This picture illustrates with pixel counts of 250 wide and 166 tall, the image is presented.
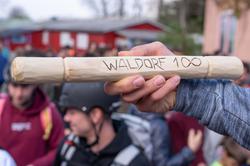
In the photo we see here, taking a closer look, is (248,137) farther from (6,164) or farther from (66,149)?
(66,149)

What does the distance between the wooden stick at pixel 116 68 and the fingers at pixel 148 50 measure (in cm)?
7

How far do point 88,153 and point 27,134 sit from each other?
0.69m

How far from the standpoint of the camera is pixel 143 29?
33.5 meters

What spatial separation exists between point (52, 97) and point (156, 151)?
2.44 metres

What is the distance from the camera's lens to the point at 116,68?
1292 millimetres

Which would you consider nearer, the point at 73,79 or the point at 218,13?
the point at 73,79

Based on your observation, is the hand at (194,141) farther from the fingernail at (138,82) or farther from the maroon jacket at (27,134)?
the fingernail at (138,82)

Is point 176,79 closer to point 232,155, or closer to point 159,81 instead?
point 159,81

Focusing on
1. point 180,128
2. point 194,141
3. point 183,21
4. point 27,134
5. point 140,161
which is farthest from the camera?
point 183,21

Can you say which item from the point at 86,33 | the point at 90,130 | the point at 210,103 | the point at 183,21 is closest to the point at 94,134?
the point at 90,130

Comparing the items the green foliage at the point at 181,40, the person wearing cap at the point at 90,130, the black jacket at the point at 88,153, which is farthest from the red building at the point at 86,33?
the black jacket at the point at 88,153

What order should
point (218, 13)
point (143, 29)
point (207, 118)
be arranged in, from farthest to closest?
point (143, 29) → point (218, 13) → point (207, 118)

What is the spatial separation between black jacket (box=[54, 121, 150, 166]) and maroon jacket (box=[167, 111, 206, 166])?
117 cm

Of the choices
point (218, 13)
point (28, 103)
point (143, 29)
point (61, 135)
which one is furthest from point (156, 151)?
point (143, 29)
